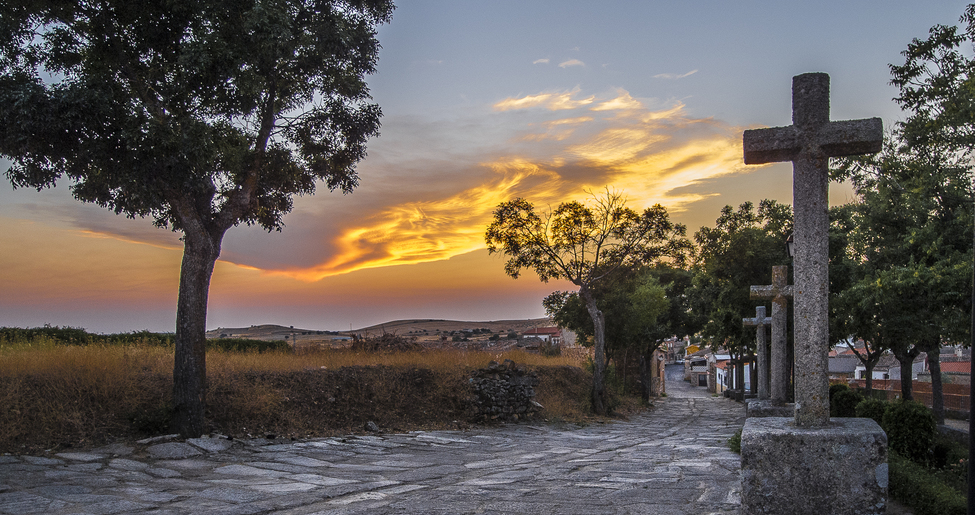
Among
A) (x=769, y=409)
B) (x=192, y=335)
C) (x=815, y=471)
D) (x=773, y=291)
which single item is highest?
(x=773, y=291)

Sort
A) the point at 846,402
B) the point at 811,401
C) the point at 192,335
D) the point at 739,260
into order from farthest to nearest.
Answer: the point at 739,260, the point at 846,402, the point at 192,335, the point at 811,401

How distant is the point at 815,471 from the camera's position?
13.1 ft

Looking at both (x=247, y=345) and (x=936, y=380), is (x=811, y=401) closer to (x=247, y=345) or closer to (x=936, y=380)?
(x=247, y=345)

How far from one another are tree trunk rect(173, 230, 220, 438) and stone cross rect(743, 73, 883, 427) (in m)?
8.63

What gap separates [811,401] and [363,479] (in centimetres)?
507

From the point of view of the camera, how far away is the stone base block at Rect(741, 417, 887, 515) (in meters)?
3.92

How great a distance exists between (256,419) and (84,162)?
5008 mm

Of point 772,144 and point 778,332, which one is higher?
point 772,144

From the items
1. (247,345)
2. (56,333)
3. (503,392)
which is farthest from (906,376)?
(56,333)

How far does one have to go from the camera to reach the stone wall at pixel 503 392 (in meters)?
15.2

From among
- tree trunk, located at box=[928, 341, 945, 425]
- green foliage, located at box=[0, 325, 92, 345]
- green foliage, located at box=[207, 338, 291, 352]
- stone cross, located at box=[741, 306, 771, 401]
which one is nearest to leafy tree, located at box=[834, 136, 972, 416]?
tree trunk, located at box=[928, 341, 945, 425]

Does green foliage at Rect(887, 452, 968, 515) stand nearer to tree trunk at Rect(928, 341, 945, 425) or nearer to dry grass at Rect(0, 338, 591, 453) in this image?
dry grass at Rect(0, 338, 591, 453)

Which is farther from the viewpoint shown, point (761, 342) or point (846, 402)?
point (761, 342)

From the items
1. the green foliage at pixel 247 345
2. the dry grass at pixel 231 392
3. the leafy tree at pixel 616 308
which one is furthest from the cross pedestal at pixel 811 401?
the leafy tree at pixel 616 308
